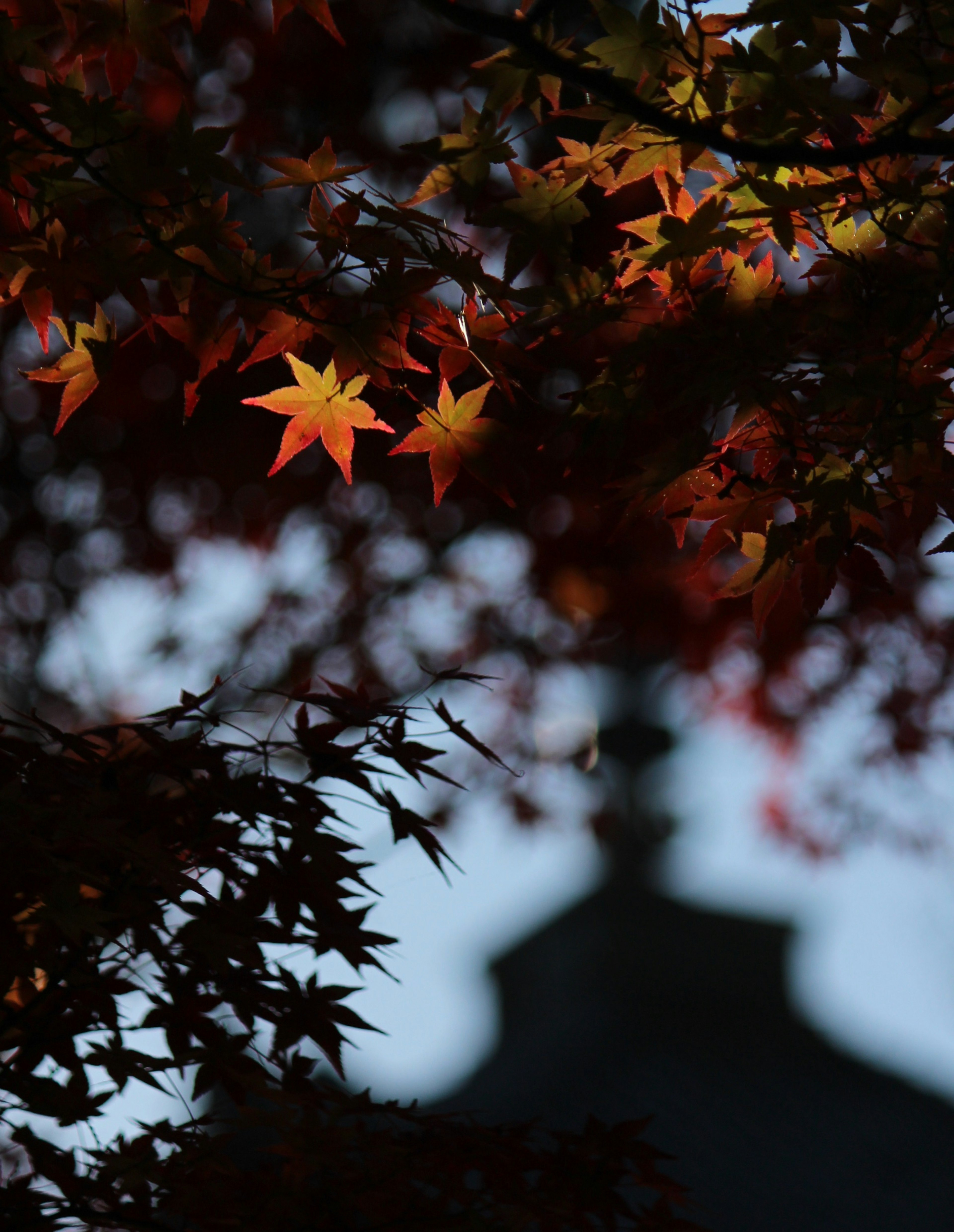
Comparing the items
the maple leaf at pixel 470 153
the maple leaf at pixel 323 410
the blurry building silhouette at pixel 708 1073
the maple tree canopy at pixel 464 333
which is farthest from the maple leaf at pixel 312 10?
the blurry building silhouette at pixel 708 1073

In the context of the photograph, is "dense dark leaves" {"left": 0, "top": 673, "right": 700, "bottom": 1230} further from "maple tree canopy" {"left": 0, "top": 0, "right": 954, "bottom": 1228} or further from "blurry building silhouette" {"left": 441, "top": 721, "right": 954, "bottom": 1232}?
"blurry building silhouette" {"left": 441, "top": 721, "right": 954, "bottom": 1232}

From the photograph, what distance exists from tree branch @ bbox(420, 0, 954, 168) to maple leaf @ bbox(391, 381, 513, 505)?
0.56 meters

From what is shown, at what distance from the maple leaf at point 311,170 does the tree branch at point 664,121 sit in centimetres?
31

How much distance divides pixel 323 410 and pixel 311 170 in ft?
1.51

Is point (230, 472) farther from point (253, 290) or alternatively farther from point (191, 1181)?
point (191, 1181)

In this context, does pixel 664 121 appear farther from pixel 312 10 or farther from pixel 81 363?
pixel 81 363

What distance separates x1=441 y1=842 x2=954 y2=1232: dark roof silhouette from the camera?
7.88m

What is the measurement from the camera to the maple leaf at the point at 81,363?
2.05m

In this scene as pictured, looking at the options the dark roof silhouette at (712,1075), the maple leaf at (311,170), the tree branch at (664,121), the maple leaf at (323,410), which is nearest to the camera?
the tree branch at (664,121)

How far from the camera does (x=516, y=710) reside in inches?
320

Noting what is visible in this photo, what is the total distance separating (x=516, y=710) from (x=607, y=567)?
2.47 m

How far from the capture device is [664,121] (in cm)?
168

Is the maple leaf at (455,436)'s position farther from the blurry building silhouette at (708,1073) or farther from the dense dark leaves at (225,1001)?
the blurry building silhouette at (708,1073)

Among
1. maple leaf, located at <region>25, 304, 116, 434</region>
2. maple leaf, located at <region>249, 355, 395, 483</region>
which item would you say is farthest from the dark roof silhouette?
maple leaf, located at <region>25, 304, 116, 434</region>
